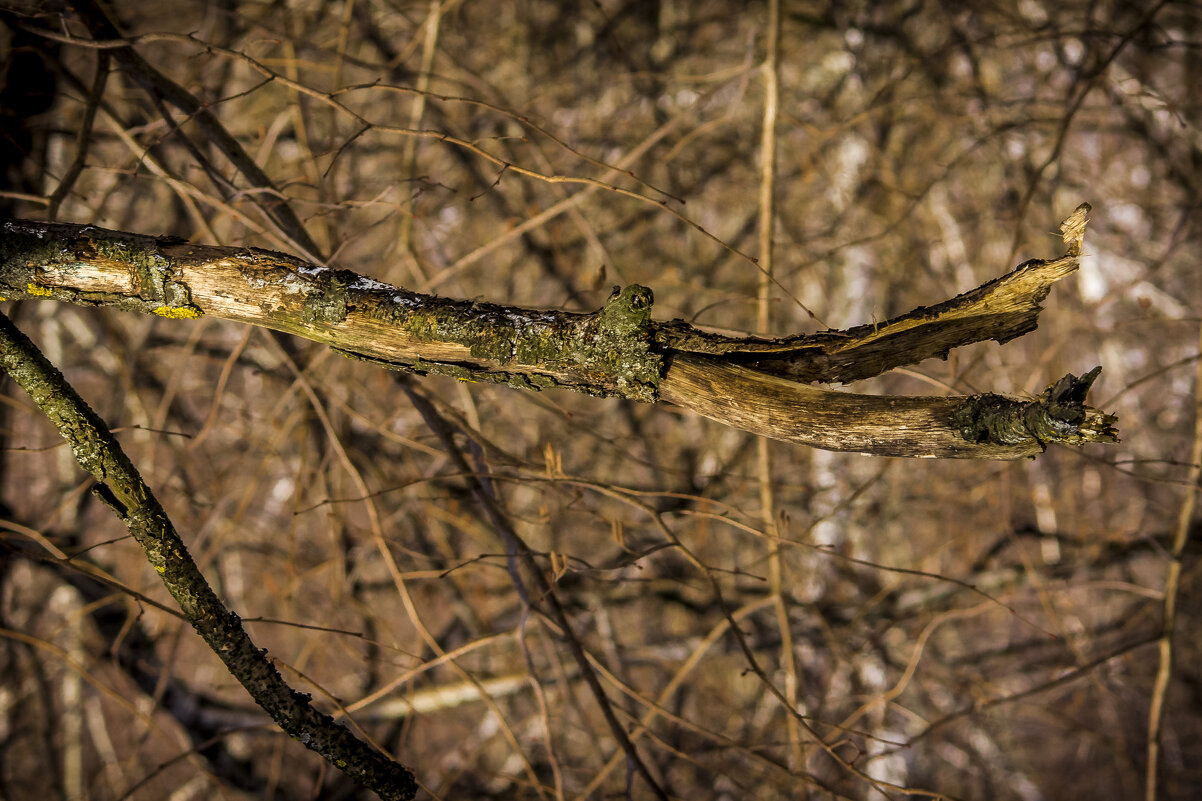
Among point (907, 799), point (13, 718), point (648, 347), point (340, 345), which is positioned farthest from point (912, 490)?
point (13, 718)

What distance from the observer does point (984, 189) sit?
331 centimetres

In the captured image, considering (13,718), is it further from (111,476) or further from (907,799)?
(907,799)

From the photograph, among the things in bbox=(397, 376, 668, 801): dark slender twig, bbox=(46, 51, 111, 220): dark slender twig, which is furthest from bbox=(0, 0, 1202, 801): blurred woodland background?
bbox=(46, 51, 111, 220): dark slender twig

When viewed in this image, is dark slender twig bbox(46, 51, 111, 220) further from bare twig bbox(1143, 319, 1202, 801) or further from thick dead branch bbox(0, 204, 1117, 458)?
bare twig bbox(1143, 319, 1202, 801)

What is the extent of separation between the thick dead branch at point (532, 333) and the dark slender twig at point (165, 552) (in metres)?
0.14

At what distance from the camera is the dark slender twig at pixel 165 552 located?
1.11 meters

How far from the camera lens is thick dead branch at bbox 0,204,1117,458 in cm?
102

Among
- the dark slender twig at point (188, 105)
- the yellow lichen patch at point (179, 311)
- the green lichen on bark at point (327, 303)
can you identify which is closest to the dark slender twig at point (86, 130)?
the dark slender twig at point (188, 105)

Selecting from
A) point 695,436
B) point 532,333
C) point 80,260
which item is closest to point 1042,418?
point 532,333

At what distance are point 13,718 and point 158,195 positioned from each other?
102 inches

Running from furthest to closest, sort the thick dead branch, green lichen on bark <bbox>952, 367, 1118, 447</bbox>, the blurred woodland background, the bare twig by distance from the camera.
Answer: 1. the blurred woodland background
2. the bare twig
3. the thick dead branch
4. green lichen on bark <bbox>952, 367, 1118, 447</bbox>

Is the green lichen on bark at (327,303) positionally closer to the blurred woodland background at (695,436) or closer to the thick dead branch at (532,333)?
the thick dead branch at (532,333)

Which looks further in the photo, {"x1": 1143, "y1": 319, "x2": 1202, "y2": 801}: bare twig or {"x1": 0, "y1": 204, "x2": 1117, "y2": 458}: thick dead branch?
{"x1": 1143, "y1": 319, "x2": 1202, "y2": 801}: bare twig

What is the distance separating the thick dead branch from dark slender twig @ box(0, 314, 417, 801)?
0.14 metres
